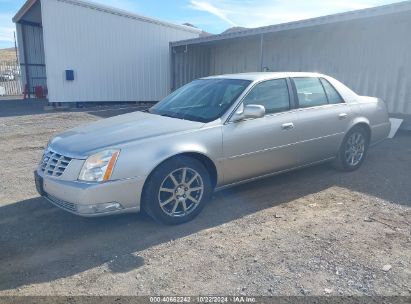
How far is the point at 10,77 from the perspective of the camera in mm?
28188

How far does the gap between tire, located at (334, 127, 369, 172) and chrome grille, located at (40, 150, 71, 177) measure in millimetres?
3908

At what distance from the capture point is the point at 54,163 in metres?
3.48

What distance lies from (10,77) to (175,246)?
30.3m

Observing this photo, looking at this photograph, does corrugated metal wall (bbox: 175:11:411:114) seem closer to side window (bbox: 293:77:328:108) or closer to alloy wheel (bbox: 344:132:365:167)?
alloy wheel (bbox: 344:132:365:167)

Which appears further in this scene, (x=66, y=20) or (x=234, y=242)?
(x=66, y=20)

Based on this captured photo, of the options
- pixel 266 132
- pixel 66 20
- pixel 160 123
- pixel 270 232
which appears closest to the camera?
pixel 270 232

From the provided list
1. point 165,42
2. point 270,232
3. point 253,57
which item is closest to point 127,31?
point 165,42

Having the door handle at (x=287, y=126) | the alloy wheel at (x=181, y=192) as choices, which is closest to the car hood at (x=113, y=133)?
the alloy wheel at (x=181, y=192)

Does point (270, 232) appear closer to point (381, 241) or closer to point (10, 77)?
point (381, 241)

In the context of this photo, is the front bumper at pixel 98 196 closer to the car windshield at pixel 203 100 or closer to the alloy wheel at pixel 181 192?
the alloy wheel at pixel 181 192

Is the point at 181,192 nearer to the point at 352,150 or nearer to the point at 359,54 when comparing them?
the point at 352,150

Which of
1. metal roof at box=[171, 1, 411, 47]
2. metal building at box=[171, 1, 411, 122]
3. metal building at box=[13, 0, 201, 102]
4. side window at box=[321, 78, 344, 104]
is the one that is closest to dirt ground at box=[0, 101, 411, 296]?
side window at box=[321, 78, 344, 104]

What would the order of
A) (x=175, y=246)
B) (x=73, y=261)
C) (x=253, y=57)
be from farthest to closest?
1. (x=253, y=57)
2. (x=175, y=246)
3. (x=73, y=261)

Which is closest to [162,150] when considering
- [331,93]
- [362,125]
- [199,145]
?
[199,145]
